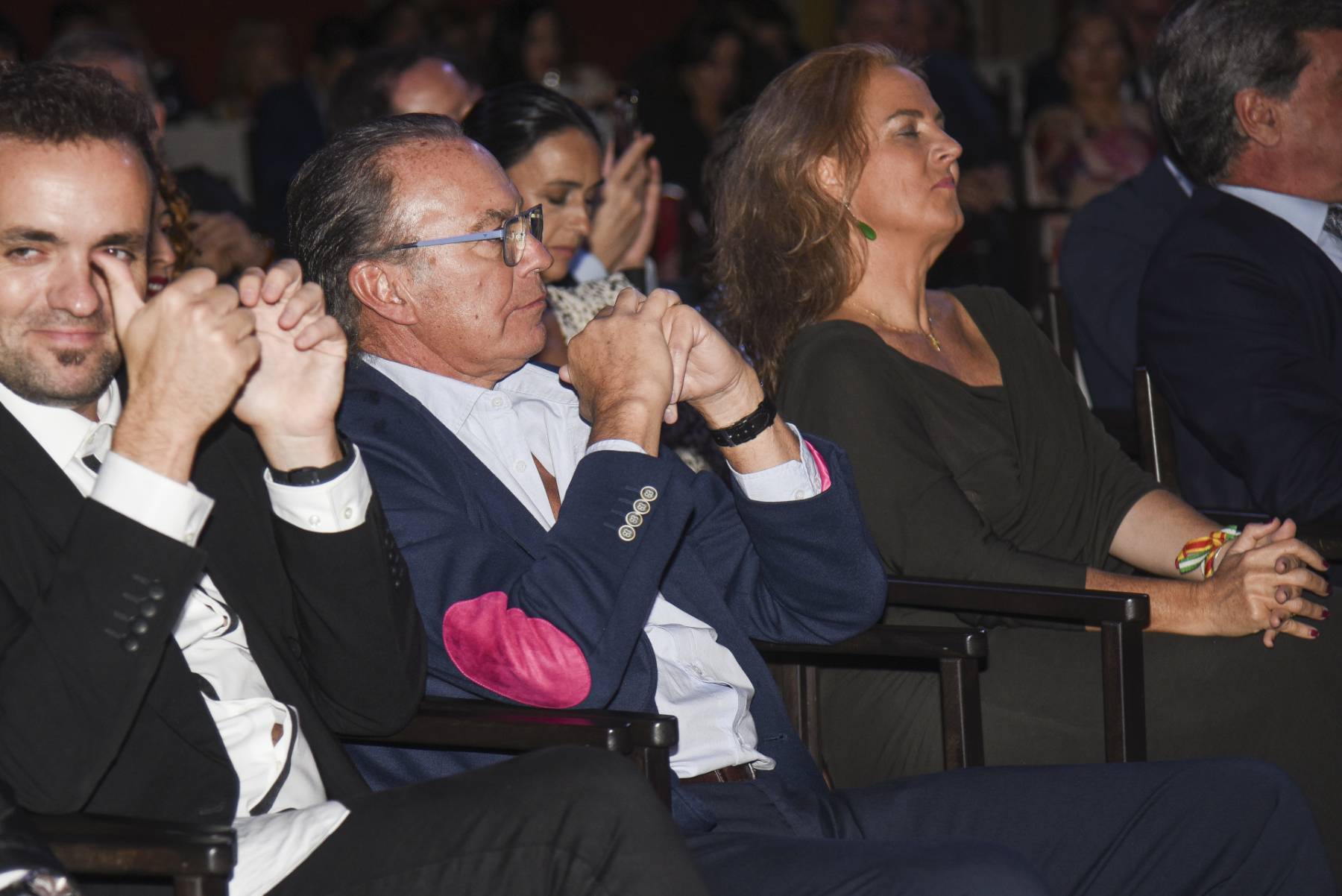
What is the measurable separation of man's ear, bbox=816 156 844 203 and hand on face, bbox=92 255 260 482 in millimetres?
1226

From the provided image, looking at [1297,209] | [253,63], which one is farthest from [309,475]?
[253,63]

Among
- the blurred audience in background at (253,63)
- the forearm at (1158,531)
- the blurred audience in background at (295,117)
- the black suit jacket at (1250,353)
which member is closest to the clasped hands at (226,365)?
the forearm at (1158,531)

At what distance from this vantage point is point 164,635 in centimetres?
139

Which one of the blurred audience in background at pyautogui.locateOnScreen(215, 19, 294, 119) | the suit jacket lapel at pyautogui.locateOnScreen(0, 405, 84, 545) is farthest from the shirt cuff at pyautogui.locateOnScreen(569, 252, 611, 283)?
the blurred audience in background at pyautogui.locateOnScreen(215, 19, 294, 119)

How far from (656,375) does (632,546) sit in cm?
23

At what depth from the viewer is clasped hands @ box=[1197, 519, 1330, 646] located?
85.7 inches

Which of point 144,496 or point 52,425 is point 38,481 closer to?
point 52,425

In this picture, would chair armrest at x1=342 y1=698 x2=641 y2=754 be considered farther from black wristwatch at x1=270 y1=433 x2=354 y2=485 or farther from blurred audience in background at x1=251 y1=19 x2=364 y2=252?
blurred audience in background at x1=251 y1=19 x2=364 y2=252

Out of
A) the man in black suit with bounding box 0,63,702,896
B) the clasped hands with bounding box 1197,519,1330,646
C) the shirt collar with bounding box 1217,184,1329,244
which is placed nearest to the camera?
the man in black suit with bounding box 0,63,702,896

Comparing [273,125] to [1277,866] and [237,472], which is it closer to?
[237,472]

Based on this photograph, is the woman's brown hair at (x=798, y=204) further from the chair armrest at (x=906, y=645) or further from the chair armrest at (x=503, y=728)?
the chair armrest at (x=503, y=728)

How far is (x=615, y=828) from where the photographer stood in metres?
1.42

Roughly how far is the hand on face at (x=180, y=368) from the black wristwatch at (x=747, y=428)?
2.19 feet

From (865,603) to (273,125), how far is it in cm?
448
